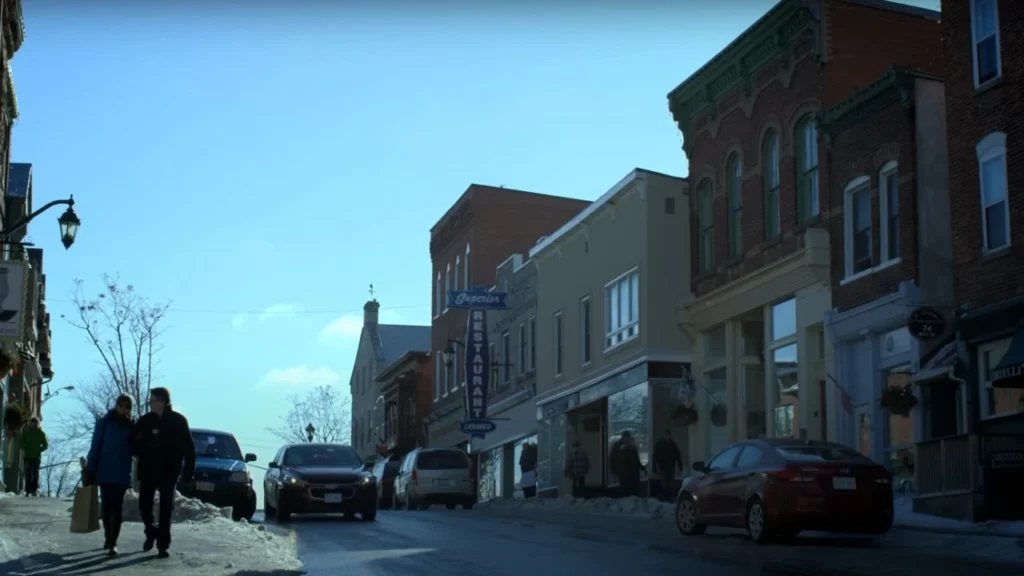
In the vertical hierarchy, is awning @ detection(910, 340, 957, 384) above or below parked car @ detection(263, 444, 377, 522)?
above

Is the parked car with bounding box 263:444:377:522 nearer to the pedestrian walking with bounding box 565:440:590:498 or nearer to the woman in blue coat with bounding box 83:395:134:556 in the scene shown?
the woman in blue coat with bounding box 83:395:134:556

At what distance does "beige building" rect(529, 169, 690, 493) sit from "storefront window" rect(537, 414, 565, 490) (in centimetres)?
3

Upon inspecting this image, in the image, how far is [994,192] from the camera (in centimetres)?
2236

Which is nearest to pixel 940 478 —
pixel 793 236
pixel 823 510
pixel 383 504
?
pixel 823 510

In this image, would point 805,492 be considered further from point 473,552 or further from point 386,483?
point 386,483

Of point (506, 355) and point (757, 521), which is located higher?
point (506, 355)

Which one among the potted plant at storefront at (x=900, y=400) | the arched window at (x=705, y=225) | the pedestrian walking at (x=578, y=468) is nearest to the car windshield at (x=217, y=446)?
the potted plant at storefront at (x=900, y=400)

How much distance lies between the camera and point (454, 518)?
1020 inches

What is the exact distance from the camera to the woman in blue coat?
531 inches

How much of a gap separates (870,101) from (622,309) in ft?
39.8

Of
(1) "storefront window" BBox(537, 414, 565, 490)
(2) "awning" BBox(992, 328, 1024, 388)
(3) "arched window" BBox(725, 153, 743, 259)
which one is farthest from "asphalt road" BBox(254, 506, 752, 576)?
(1) "storefront window" BBox(537, 414, 565, 490)

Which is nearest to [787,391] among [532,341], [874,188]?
[874,188]

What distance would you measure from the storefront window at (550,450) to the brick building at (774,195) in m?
9.15

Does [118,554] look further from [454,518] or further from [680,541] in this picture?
[454,518]
